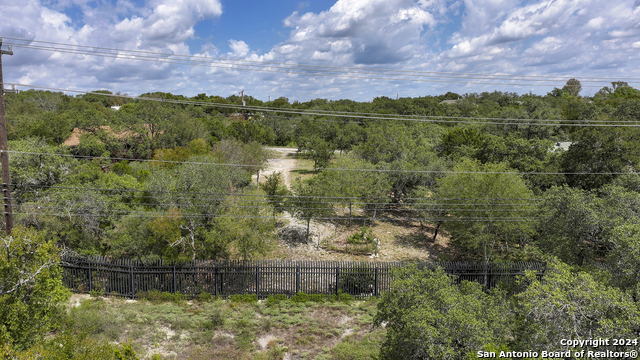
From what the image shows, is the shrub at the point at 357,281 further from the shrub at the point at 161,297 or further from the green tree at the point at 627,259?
the green tree at the point at 627,259

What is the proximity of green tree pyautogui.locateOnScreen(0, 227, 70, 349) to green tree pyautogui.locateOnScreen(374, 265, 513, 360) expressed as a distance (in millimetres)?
8850

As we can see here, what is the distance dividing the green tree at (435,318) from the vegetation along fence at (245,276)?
6.18 meters

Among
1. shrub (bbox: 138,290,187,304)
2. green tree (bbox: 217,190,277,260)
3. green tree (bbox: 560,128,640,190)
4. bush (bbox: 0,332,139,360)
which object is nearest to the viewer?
bush (bbox: 0,332,139,360)

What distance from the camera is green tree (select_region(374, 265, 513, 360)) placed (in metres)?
7.09

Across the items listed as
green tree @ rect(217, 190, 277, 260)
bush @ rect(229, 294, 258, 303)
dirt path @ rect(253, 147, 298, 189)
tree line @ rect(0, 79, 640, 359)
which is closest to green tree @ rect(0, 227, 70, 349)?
tree line @ rect(0, 79, 640, 359)

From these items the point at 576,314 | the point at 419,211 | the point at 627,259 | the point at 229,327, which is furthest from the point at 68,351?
the point at 419,211

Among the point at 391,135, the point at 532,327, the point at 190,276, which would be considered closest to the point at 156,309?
the point at 190,276

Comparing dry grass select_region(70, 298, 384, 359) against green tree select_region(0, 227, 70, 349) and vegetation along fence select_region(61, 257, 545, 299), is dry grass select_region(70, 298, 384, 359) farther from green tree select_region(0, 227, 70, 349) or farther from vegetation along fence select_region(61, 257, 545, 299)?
green tree select_region(0, 227, 70, 349)

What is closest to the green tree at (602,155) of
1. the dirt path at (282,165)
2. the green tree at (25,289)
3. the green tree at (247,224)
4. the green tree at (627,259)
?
the green tree at (627,259)

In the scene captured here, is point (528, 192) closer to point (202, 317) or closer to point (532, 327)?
point (532, 327)

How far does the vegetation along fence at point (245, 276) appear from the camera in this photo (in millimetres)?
14914

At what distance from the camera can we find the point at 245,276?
15.4 meters

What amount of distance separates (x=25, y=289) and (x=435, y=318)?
1013 centimetres

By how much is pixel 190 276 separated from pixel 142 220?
4.12 meters
